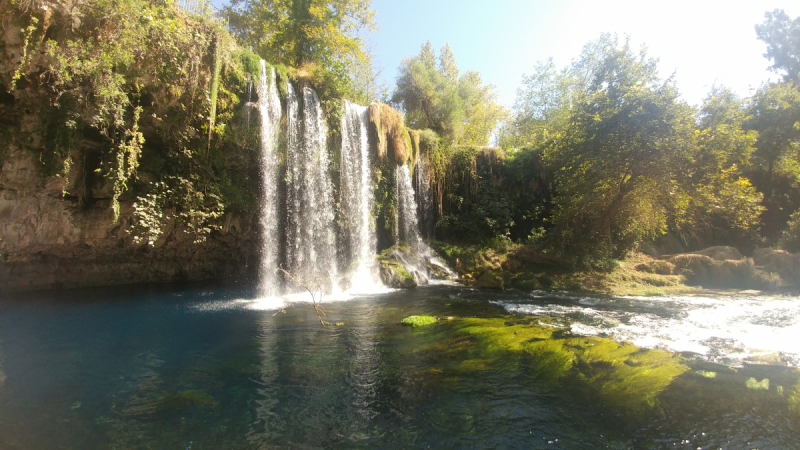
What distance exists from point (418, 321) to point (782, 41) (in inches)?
1293

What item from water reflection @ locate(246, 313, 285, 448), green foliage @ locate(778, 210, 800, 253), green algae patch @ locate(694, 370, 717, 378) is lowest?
green algae patch @ locate(694, 370, 717, 378)

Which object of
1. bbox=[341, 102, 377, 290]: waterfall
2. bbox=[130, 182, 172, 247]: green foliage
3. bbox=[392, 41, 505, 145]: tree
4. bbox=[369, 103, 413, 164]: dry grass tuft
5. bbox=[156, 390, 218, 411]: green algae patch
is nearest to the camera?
bbox=[156, 390, 218, 411]: green algae patch

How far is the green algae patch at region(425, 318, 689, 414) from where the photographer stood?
15.8 ft

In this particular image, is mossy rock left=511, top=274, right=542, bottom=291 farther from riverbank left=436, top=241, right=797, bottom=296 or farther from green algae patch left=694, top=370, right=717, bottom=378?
green algae patch left=694, top=370, right=717, bottom=378

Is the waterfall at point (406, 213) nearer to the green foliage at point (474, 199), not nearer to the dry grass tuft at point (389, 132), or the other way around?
the dry grass tuft at point (389, 132)

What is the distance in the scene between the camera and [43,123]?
10023 millimetres

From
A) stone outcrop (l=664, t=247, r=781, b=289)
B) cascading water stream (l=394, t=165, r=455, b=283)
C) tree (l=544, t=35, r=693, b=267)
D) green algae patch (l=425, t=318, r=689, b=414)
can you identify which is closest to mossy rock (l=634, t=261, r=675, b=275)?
stone outcrop (l=664, t=247, r=781, b=289)

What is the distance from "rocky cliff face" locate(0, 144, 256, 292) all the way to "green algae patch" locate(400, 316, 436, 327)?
381 inches

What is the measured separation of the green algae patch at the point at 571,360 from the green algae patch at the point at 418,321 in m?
0.70

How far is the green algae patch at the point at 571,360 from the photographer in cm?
480

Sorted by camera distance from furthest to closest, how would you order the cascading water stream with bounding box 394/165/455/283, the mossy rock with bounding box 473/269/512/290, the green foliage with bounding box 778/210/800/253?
the cascading water stream with bounding box 394/165/455/283 < the green foliage with bounding box 778/210/800/253 < the mossy rock with bounding box 473/269/512/290

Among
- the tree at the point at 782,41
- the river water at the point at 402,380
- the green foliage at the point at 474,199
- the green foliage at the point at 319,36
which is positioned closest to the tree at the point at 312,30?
the green foliage at the point at 319,36

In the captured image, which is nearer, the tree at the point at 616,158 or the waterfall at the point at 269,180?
the tree at the point at 616,158

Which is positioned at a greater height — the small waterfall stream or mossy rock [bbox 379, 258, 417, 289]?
the small waterfall stream
